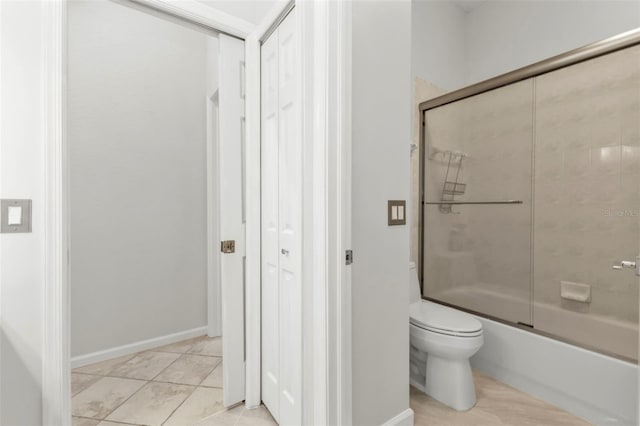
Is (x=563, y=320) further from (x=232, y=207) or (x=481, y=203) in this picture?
(x=232, y=207)

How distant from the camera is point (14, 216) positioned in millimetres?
1006

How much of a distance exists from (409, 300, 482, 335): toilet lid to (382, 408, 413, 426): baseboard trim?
0.42 m

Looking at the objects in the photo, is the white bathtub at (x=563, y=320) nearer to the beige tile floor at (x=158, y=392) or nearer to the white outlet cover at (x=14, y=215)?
the beige tile floor at (x=158, y=392)

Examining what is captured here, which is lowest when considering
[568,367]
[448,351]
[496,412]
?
[496,412]

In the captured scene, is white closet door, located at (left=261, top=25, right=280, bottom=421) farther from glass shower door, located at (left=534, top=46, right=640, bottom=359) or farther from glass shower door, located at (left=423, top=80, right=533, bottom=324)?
glass shower door, located at (left=534, top=46, right=640, bottom=359)

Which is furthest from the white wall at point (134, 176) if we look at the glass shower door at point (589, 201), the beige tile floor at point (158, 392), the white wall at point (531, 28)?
the glass shower door at point (589, 201)

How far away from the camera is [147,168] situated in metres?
2.35

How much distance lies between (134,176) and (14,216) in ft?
4.50

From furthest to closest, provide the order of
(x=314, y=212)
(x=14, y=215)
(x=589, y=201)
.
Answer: (x=589, y=201) < (x=314, y=212) < (x=14, y=215)

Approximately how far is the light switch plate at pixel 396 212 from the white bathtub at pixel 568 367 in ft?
3.85

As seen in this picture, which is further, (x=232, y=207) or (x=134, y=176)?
(x=134, y=176)

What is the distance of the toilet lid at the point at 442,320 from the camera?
64.4 inches

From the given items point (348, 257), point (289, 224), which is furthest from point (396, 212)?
point (289, 224)

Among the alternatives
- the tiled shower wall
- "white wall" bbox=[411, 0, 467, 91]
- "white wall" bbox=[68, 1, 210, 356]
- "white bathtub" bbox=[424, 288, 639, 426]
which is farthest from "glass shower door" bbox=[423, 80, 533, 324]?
"white wall" bbox=[68, 1, 210, 356]
